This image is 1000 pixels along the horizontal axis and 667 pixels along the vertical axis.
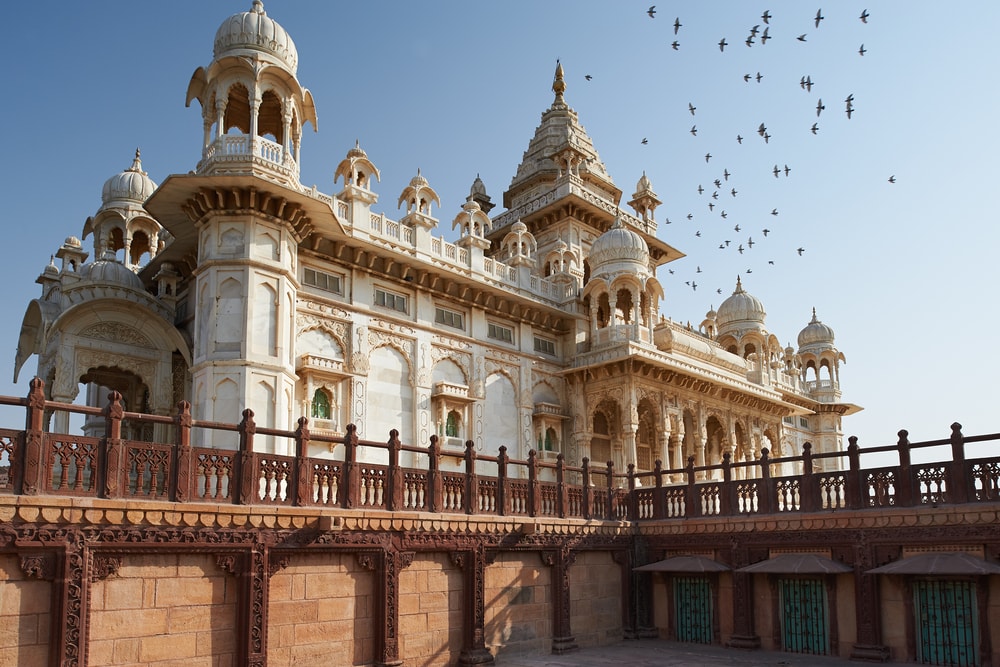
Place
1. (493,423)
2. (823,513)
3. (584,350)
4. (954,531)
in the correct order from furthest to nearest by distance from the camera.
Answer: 1. (584,350)
2. (493,423)
3. (823,513)
4. (954,531)

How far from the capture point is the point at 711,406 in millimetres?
29859

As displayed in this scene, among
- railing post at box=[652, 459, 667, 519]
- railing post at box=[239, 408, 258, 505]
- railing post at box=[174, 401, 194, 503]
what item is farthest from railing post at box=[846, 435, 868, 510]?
railing post at box=[174, 401, 194, 503]

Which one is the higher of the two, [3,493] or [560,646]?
[3,493]

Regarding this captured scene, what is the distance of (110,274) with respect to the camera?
774 inches

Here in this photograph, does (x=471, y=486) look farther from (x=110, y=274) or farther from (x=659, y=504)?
(x=110, y=274)

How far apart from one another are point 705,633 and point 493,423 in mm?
8287

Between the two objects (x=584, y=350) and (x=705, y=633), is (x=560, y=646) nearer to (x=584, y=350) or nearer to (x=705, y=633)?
(x=705, y=633)

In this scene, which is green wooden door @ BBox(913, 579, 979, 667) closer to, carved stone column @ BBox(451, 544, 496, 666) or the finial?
carved stone column @ BBox(451, 544, 496, 666)

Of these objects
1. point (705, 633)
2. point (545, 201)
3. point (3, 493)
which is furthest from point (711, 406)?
point (3, 493)

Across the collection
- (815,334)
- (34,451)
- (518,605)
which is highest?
(815,334)

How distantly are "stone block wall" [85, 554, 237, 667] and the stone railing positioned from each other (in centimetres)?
93

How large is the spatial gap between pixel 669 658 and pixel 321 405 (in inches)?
365

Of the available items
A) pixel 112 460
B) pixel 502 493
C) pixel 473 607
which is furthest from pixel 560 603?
pixel 112 460

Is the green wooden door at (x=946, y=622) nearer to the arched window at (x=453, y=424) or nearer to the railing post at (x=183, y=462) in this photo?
the arched window at (x=453, y=424)
